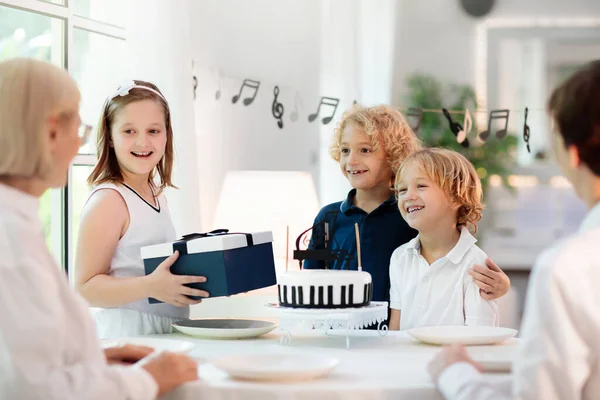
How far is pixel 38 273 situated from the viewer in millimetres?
1292

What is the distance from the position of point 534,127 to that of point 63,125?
15.3 feet

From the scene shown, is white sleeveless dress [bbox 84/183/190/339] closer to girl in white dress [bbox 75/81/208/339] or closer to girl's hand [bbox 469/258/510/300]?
girl in white dress [bbox 75/81/208/339]

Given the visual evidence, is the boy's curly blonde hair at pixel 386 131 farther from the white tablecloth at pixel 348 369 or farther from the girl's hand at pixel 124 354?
the girl's hand at pixel 124 354

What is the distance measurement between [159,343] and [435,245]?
3.04ft

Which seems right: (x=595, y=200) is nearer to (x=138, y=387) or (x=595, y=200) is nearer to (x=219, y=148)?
(x=138, y=387)

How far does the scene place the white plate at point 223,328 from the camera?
6.64ft

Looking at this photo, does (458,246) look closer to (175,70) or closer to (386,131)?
(386,131)

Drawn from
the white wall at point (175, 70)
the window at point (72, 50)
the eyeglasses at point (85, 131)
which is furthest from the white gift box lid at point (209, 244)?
the white wall at point (175, 70)

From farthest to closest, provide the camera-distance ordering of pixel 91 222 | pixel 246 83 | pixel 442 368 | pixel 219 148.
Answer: pixel 246 83, pixel 219 148, pixel 91 222, pixel 442 368

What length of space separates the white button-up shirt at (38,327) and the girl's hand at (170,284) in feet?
1.92

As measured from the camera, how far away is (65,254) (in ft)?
10.9

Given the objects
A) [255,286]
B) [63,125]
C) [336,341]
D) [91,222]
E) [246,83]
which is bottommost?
[336,341]

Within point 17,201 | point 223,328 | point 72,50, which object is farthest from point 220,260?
point 72,50

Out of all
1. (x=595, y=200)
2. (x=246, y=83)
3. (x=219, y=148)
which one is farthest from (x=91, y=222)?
(x=246, y=83)
